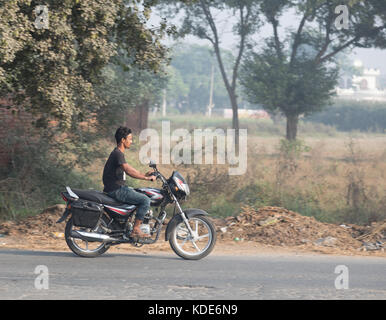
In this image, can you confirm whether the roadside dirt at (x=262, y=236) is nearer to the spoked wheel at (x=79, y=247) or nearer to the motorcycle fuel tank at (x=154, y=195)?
the spoked wheel at (x=79, y=247)

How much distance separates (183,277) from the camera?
26.1 feet

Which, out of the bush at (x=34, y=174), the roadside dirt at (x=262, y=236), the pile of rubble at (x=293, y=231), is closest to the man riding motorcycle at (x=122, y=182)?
the roadside dirt at (x=262, y=236)

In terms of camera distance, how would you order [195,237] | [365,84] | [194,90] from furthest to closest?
[365,84] → [194,90] → [195,237]

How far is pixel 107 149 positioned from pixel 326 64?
21841 millimetres

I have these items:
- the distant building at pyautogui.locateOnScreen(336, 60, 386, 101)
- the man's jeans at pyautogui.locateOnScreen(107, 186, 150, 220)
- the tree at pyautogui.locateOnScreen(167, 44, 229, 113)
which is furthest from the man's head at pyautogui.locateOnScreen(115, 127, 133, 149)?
the distant building at pyautogui.locateOnScreen(336, 60, 386, 101)

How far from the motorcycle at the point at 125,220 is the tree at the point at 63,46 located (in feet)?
8.58

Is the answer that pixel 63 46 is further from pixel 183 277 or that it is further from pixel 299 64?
pixel 299 64

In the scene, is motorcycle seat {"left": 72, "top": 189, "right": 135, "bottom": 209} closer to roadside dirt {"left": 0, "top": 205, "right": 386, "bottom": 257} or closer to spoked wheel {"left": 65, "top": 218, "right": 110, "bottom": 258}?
spoked wheel {"left": 65, "top": 218, "right": 110, "bottom": 258}

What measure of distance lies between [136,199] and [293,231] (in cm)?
404

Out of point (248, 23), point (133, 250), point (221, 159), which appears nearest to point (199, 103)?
point (248, 23)

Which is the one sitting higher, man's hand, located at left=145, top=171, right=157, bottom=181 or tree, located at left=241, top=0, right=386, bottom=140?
tree, located at left=241, top=0, right=386, bottom=140

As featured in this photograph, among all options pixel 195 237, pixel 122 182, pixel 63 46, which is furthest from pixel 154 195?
pixel 63 46

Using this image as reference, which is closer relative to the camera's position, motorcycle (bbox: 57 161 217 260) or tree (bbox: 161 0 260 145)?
motorcycle (bbox: 57 161 217 260)

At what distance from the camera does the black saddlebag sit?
905 cm
